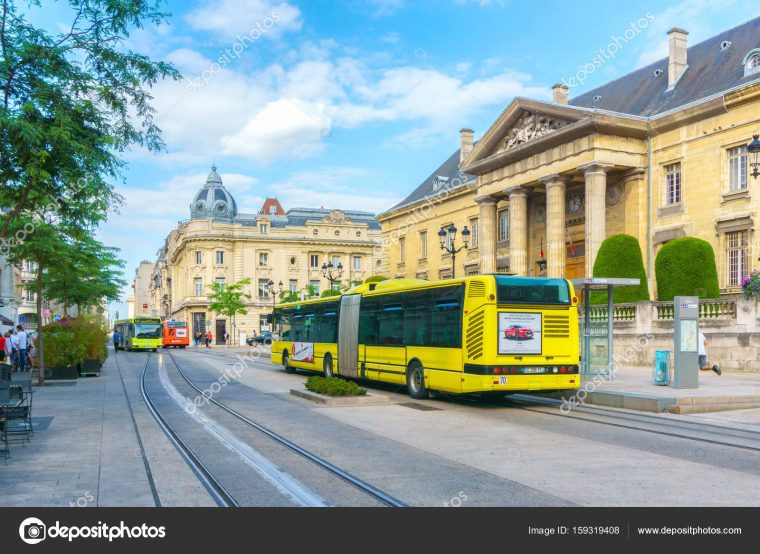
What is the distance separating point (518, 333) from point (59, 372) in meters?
17.4

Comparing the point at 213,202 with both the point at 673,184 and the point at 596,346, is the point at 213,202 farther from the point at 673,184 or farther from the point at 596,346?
the point at 596,346

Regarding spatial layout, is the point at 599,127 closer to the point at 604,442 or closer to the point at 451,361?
the point at 451,361

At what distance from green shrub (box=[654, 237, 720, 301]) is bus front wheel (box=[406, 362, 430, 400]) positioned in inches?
579

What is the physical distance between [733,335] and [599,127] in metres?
15.3

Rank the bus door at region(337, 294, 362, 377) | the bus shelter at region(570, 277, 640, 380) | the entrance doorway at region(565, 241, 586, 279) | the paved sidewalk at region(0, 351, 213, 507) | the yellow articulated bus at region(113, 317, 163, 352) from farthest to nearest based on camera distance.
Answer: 1. the yellow articulated bus at region(113, 317, 163, 352)
2. the entrance doorway at region(565, 241, 586, 279)
3. the bus door at region(337, 294, 362, 377)
4. the bus shelter at region(570, 277, 640, 380)
5. the paved sidewalk at region(0, 351, 213, 507)

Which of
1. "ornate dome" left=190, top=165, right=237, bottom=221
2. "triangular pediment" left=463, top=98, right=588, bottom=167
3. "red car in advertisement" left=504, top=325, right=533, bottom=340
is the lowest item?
"red car in advertisement" left=504, top=325, right=533, bottom=340

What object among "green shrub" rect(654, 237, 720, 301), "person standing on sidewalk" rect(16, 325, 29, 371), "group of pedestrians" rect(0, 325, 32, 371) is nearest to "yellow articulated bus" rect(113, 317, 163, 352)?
"group of pedestrians" rect(0, 325, 32, 371)

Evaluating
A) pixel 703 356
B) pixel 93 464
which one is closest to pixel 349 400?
pixel 93 464

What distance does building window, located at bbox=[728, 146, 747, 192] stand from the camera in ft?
106

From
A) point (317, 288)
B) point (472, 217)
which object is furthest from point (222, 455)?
point (317, 288)

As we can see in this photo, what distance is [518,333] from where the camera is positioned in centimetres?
1591

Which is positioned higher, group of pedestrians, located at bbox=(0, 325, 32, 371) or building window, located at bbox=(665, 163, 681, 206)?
building window, located at bbox=(665, 163, 681, 206)

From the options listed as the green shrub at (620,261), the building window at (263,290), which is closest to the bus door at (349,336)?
the green shrub at (620,261)

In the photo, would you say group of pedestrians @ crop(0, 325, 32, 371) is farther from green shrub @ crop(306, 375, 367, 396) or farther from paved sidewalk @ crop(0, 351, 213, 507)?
green shrub @ crop(306, 375, 367, 396)
